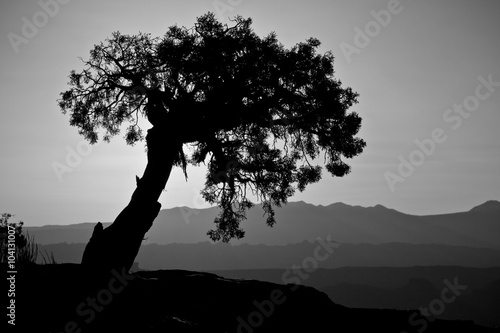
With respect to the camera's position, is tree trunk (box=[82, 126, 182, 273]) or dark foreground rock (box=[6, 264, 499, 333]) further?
tree trunk (box=[82, 126, 182, 273])

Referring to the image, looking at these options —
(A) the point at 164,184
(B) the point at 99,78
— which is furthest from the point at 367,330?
(B) the point at 99,78

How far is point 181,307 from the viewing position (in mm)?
11539

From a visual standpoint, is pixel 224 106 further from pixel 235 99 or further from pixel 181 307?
pixel 181 307

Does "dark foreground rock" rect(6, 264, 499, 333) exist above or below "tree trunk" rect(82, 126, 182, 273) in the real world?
below

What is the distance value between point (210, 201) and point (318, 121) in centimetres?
835

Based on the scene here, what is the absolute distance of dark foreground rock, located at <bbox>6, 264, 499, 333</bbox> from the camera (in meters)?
10.4

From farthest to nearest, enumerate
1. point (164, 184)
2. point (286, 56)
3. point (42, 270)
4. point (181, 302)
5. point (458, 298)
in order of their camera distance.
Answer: point (458, 298) → point (286, 56) → point (164, 184) → point (42, 270) → point (181, 302)

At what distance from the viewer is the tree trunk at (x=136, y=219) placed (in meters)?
14.6

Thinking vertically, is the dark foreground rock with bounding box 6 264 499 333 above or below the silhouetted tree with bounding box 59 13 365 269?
below

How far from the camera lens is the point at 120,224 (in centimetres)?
1548

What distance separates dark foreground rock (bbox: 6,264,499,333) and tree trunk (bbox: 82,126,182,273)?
99cm

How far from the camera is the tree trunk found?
1458 centimetres

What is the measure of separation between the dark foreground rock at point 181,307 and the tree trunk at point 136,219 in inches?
39.1

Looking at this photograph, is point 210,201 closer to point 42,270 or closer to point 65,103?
point 65,103
